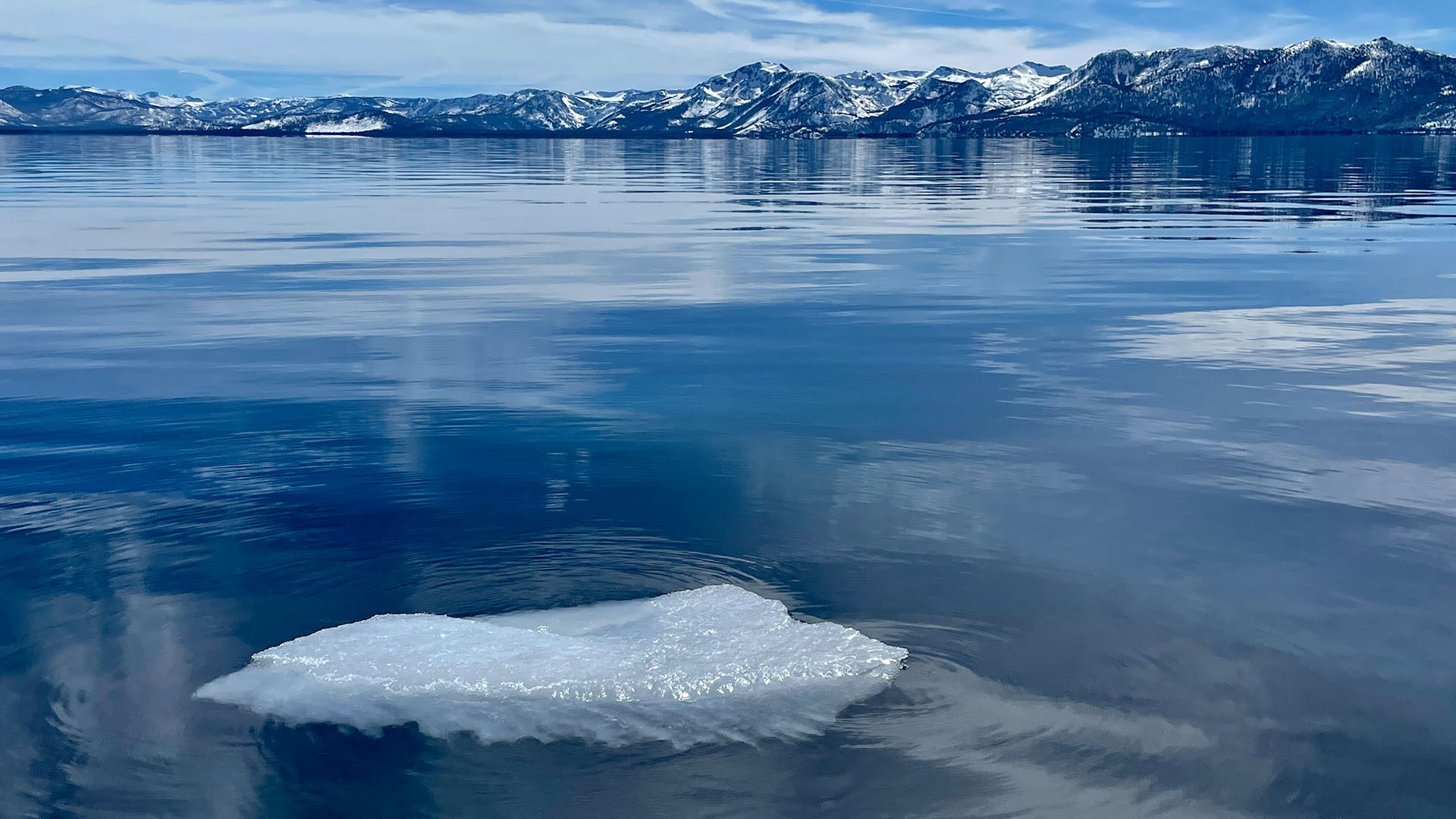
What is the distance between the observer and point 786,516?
10.2 meters

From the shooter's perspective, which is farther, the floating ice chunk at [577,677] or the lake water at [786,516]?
the floating ice chunk at [577,677]

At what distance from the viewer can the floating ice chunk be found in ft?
22.5

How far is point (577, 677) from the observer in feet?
23.7

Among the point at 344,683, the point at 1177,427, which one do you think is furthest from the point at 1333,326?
the point at 344,683

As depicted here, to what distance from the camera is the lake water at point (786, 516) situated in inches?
250

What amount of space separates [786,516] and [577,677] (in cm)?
335

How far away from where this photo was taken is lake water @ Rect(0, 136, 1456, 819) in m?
6.34

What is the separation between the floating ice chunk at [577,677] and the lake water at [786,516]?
19 cm

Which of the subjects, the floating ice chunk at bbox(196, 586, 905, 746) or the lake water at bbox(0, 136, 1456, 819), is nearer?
the lake water at bbox(0, 136, 1456, 819)

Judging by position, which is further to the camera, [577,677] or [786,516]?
[786,516]

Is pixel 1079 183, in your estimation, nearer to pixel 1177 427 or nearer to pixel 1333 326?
pixel 1333 326

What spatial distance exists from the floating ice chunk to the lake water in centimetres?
19

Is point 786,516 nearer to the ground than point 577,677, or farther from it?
farther from it

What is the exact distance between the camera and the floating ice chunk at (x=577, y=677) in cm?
686
